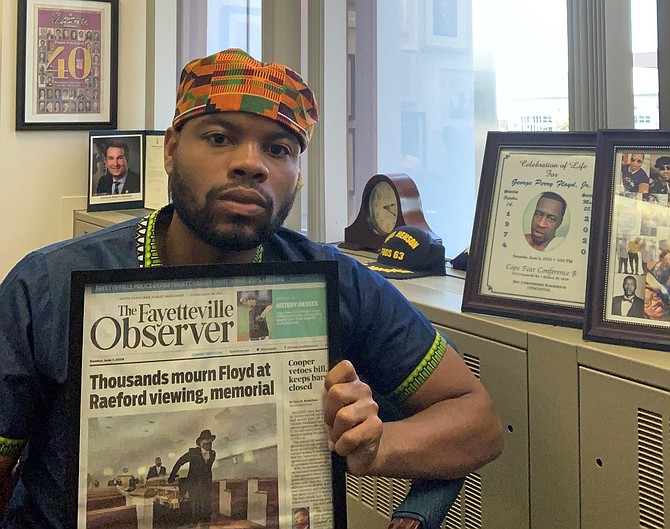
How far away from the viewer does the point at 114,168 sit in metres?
3.32

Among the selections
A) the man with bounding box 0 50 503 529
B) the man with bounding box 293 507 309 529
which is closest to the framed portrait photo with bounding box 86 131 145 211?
the man with bounding box 0 50 503 529

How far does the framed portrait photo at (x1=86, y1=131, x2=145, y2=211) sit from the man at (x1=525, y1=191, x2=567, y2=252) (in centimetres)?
228

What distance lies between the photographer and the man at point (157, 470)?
94cm

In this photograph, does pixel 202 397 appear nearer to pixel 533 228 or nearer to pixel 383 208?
pixel 533 228

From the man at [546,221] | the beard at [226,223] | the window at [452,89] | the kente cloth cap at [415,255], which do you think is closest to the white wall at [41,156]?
the window at [452,89]

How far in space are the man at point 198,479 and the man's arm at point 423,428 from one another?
16 cm

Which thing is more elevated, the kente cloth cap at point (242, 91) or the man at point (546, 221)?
the kente cloth cap at point (242, 91)

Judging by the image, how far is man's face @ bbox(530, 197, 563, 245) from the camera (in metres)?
1.38

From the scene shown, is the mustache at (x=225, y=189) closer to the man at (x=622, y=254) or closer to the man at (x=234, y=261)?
the man at (x=234, y=261)

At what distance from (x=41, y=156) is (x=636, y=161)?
2703 millimetres

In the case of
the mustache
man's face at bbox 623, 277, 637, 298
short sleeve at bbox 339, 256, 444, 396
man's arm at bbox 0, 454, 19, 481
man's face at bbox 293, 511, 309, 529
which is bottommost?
man's face at bbox 293, 511, 309, 529

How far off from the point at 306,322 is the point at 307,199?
1.56 metres

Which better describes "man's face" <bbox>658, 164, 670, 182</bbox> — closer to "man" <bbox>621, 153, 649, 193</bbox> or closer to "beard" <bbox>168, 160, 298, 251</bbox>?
"man" <bbox>621, 153, 649, 193</bbox>

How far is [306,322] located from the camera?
1.02 meters
